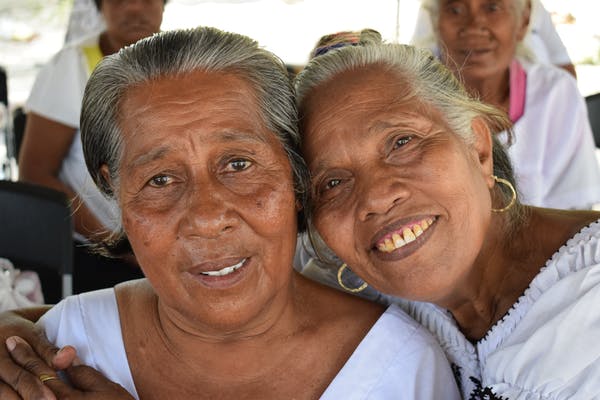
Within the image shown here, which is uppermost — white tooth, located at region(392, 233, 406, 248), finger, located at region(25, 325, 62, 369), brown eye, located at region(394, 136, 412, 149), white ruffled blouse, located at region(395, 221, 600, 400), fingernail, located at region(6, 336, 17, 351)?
brown eye, located at region(394, 136, 412, 149)

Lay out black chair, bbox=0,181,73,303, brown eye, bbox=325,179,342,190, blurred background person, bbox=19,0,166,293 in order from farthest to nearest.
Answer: blurred background person, bbox=19,0,166,293, black chair, bbox=0,181,73,303, brown eye, bbox=325,179,342,190

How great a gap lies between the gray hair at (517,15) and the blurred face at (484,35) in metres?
0.04

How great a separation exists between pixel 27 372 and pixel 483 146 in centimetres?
113

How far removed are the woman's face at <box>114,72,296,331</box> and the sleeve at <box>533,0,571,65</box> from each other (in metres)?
2.69

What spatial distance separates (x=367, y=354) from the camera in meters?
1.75

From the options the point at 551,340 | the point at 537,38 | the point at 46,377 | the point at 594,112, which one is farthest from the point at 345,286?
the point at 594,112

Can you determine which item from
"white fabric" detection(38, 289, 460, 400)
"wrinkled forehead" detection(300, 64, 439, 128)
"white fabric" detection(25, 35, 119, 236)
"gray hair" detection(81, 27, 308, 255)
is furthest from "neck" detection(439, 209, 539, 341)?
"white fabric" detection(25, 35, 119, 236)

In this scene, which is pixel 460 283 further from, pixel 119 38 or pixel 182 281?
pixel 119 38

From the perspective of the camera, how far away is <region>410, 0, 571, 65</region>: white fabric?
357cm

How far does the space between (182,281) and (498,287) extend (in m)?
0.72

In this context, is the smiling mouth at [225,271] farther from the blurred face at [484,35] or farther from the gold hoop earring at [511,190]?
the blurred face at [484,35]

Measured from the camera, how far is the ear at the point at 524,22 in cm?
347

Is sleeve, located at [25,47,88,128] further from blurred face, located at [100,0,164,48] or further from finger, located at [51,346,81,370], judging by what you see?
finger, located at [51,346,81,370]

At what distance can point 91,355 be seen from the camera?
179 cm
